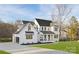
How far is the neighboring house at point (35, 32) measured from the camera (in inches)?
212

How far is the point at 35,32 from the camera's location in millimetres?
5402

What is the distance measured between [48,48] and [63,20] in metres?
0.37

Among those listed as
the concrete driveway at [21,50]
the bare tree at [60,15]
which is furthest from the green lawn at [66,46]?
the bare tree at [60,15]

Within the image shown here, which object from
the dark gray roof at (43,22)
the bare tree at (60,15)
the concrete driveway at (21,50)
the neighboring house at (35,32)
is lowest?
the concrete driveway at (21,50)

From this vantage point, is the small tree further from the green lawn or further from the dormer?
the dormer

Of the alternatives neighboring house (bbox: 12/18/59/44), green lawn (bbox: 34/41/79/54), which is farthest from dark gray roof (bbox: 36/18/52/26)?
green lawn (bbox: 34/41/79/54)

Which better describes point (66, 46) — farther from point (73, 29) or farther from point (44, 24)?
point (44, 24)

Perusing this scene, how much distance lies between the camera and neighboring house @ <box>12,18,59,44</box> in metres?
5.38

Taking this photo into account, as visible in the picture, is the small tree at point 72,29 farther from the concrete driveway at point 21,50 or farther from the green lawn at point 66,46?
the concrete driveway at point 21,50

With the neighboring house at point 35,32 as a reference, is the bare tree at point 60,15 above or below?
above

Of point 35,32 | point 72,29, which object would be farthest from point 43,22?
point 72,29
